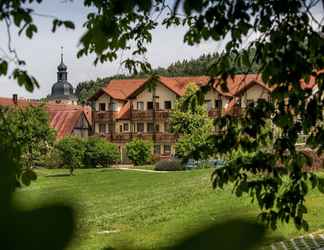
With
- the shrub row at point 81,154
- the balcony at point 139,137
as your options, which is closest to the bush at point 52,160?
the shrub row at point 81,154

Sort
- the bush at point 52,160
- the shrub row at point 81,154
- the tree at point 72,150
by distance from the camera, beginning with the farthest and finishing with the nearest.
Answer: the bush at point 52,160 → the shrub row at point 81,154 → the tree at point 72,150

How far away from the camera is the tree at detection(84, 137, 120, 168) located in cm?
4416

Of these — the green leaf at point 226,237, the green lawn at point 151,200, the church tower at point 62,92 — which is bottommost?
the green lawn at point 151,200

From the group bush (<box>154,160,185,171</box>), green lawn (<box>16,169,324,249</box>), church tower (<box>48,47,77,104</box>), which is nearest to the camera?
green lawn (<box>16,169,324,249</box>)

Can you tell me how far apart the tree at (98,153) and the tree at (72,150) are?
1.13 m

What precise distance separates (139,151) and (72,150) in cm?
630

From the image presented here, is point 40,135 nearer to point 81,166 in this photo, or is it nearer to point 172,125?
point 81,166

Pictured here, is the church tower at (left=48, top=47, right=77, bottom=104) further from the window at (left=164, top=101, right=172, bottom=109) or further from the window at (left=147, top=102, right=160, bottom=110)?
the window at (left=164, top=101, right=172, bottom=109)

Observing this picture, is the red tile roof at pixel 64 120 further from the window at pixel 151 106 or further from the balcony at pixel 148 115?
the window at pixel 151 106

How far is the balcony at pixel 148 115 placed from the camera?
50.7m

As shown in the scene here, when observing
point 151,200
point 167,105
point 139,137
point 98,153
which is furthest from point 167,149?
point 151,200

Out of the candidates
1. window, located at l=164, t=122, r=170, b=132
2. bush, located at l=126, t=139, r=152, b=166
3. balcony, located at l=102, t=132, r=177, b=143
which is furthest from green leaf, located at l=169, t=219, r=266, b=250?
window, located at l=164, t=122, r=170, b=132

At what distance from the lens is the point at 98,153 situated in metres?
44.7

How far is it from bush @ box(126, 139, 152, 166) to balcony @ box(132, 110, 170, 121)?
191 inches
